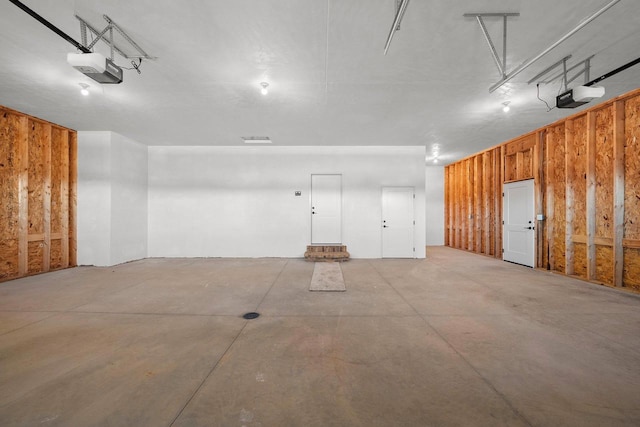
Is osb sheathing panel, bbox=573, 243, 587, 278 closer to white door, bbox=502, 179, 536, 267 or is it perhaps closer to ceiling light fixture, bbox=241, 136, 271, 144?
white door, bbox=502, 179, 536, 267

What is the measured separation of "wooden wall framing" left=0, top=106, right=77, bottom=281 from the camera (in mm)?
5055

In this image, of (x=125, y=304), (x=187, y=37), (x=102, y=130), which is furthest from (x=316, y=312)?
(x=102, y=130)

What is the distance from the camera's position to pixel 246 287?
4.56m

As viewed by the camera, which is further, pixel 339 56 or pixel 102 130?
pixel 102 130

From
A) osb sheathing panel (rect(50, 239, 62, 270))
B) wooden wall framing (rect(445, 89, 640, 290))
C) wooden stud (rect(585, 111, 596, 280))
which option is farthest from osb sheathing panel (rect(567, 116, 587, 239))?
osb sheathing panel (rect(50, 239, 62, 270))

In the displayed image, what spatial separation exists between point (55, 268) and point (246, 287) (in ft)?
16.5

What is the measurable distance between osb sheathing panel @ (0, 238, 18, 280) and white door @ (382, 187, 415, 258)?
8490mm

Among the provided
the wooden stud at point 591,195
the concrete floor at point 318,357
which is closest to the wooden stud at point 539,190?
the wooden stud at point 591,195

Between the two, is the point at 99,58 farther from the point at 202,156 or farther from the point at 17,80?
the point at 202,156

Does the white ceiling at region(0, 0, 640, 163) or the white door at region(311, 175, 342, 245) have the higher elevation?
the white ceiling at region(0, 0, 640, 163)

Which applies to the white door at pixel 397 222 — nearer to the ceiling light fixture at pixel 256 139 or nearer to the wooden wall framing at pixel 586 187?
the wooden wall framing at pixel 586 187

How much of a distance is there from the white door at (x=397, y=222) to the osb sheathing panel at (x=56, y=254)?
325 inches

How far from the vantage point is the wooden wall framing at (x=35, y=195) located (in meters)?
5.05

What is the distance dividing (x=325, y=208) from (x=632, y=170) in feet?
20.4
